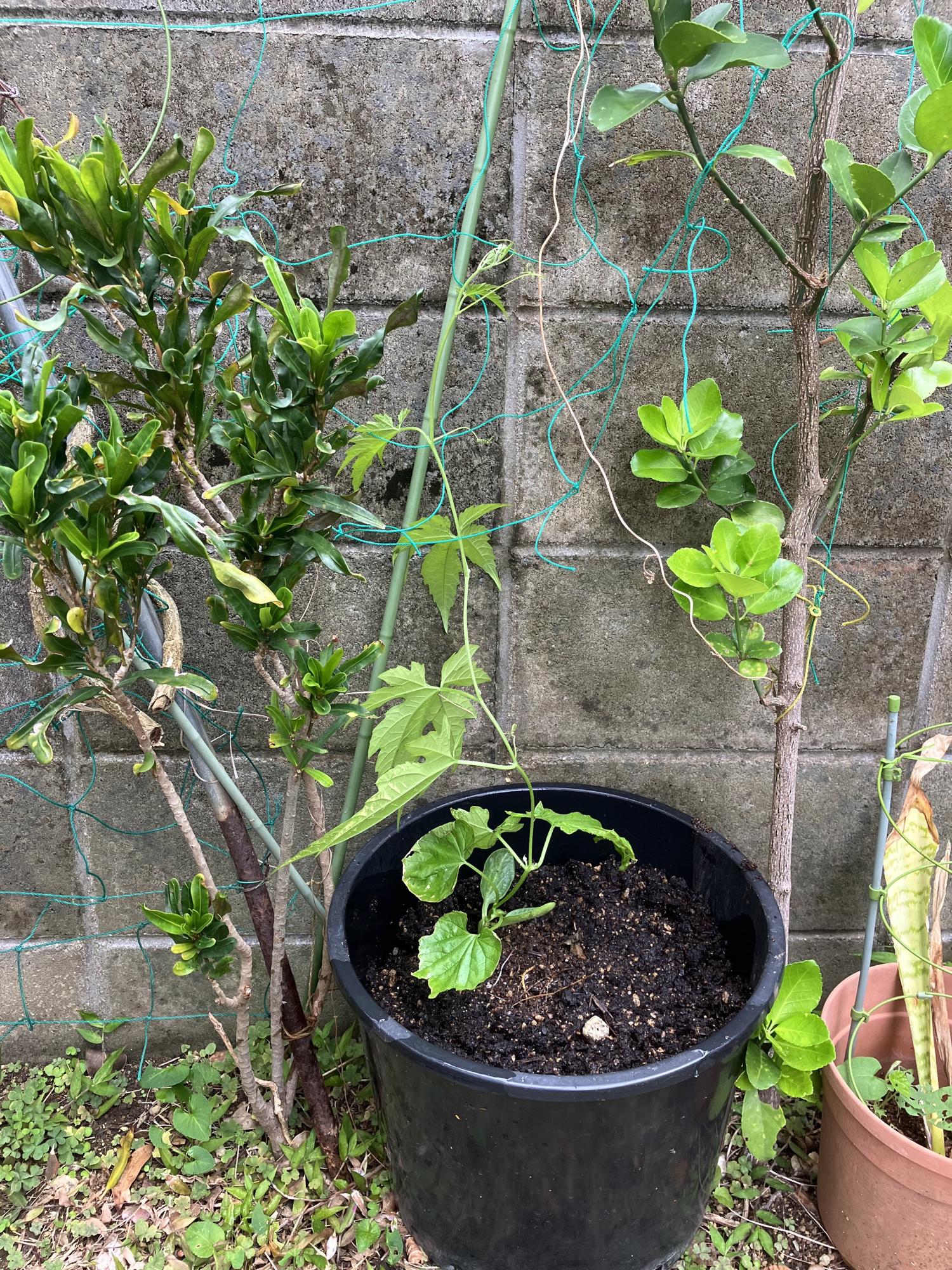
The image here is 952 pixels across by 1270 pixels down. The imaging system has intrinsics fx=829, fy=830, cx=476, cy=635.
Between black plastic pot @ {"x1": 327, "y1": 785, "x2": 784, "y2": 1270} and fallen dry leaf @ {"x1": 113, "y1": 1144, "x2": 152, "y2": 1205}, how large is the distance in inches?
18.7

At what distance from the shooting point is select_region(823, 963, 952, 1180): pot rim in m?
1.12

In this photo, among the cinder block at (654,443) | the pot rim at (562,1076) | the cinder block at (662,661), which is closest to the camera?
the pot rim at (562,1076)

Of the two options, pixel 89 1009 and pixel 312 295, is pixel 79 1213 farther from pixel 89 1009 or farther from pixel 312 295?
pixel 312 295

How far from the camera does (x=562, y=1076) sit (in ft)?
3.02

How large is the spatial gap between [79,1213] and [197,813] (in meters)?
0.63

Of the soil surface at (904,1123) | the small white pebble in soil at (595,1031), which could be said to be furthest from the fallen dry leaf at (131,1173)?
the soil surface at (904,1123)

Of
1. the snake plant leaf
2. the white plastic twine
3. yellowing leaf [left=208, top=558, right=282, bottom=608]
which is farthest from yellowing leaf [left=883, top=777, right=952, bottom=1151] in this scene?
yellowing leaf [left=208, top=558, right=282, bottom=608]

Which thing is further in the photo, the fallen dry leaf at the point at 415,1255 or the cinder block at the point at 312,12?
the fallen dry leaf at the point at 415,1255

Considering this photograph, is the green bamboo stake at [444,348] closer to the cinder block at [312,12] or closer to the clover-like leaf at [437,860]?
the cinder block at [312,12]

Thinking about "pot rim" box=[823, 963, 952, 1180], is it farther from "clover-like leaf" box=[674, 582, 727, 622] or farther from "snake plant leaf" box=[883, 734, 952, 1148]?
"clover-like leaf" box=[674, 582, 727, 622]

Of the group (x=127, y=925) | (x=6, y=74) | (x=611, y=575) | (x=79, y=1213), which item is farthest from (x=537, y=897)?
(x=6, y=74)

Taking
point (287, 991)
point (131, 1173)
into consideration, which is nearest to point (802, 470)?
point (287, 991)

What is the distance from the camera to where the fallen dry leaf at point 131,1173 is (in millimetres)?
1319

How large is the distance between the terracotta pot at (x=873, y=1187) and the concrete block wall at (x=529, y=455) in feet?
1.11
